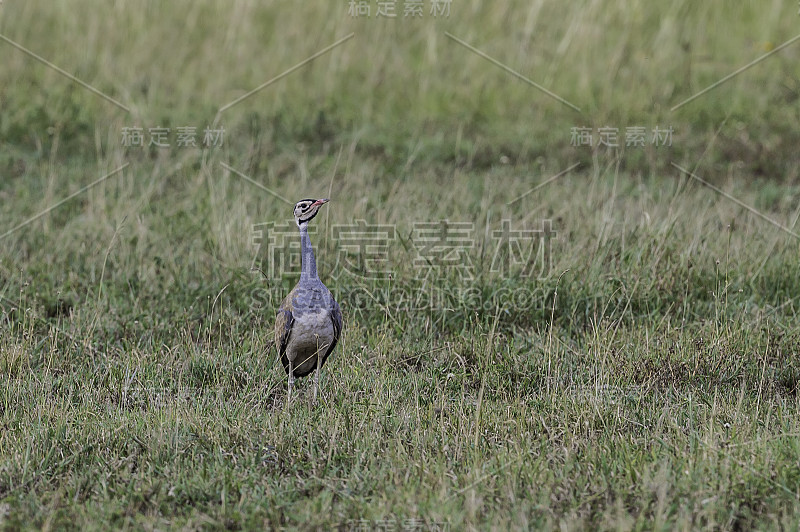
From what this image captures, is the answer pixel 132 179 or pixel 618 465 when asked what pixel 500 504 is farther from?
pixel 132 179

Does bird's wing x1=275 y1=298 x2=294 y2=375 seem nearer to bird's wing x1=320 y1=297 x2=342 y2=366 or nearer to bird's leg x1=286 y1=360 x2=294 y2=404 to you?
bird's leg x1=286 y1=360 x2=294 y2=404

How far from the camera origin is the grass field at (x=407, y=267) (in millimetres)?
3830

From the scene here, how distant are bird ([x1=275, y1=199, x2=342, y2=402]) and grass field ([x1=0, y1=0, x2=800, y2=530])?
24cm

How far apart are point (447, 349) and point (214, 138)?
432cm

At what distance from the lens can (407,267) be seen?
19.6ft

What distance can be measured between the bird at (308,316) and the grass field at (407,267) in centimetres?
24

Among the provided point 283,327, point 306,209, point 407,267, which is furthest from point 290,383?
point 407,267

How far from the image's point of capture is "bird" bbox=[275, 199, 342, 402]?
4.71 metres

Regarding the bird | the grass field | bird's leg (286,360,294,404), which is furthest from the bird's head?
the grass field

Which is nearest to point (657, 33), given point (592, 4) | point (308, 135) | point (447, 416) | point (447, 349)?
point (592, 4)

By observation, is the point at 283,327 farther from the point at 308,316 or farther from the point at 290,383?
the point at 290,383

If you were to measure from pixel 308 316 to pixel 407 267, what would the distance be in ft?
4.59

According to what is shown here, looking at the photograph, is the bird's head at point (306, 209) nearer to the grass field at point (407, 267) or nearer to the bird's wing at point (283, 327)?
the bird's wing at point (283, 327)

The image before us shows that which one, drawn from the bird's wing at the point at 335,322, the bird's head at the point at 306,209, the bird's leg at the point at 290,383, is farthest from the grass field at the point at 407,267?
the bird's head at the point at 306,209
